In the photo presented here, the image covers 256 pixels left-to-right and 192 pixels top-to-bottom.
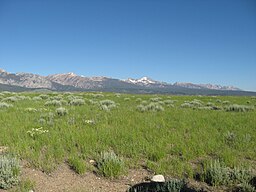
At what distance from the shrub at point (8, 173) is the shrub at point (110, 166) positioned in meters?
1.85

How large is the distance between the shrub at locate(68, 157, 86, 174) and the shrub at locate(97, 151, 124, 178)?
39 cm

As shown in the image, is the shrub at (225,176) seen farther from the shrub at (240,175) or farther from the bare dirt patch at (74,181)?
the bare dirt patch at (74,181)

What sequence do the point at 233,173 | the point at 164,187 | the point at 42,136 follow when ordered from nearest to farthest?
the point at 164,187, the point at 233,173, the point at 42,136

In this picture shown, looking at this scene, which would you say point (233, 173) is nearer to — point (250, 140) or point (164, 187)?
point (164, 187)

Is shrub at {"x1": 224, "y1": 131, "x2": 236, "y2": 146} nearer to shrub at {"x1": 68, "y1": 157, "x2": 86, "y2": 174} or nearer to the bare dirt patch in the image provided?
the bare dirt patch

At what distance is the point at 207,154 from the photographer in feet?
21.9

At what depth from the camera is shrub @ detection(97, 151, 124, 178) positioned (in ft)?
17.2

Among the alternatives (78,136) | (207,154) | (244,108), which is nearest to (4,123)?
(78,136)

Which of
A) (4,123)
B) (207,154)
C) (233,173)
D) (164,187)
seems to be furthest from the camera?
(4,123)

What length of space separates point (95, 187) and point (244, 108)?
1541 cm

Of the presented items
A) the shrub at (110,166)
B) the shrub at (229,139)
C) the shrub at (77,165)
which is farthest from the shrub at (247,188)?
the shrub at (77,165)

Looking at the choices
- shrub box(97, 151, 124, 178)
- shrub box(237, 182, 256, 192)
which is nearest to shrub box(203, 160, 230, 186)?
shrub box(237, 182, 256, 192)

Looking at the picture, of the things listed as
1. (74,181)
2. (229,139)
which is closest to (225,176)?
(229,139)

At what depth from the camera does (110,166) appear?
538 cm
